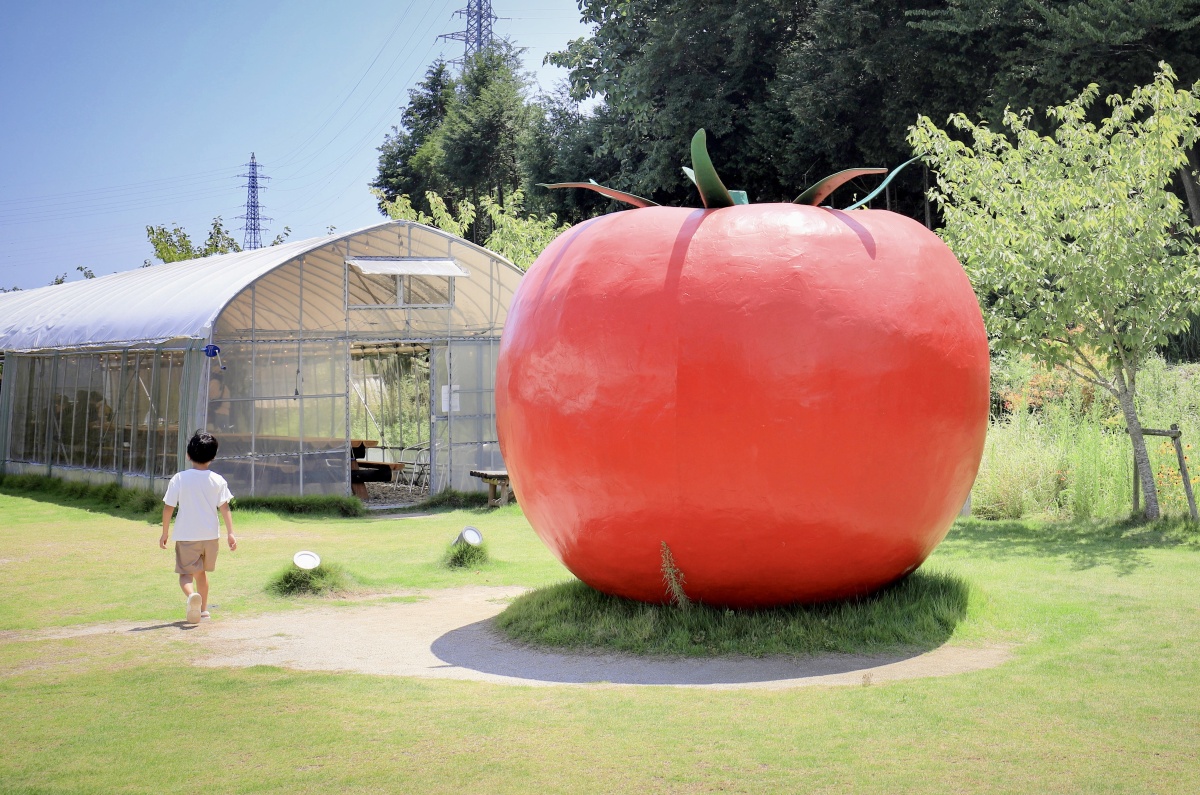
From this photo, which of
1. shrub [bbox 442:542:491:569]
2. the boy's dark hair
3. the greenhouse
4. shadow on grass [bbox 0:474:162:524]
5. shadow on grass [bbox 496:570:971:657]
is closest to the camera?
shadow on grass [bbox 496:570:971:657]

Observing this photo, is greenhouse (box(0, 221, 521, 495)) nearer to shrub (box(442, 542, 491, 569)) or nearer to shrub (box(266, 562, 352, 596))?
shrub (box(442, 542, 491, 569))

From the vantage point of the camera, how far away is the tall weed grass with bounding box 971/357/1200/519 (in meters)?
14.2

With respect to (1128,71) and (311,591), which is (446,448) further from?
(1128,71)

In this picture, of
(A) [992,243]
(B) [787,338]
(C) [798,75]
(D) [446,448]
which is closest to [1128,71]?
(C) [798,75]

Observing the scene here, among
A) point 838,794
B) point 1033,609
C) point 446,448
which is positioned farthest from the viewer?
point 446,448

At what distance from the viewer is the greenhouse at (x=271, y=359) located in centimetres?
1752

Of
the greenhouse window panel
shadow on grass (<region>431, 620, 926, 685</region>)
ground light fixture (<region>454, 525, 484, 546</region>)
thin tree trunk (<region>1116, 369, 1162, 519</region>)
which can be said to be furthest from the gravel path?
the greenhouse window panel

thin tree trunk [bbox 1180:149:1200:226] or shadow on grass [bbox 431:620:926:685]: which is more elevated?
thin tree trunk [bbox 1180:149:1200:226]

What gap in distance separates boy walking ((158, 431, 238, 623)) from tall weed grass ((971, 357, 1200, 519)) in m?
10.3

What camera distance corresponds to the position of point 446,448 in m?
19.5

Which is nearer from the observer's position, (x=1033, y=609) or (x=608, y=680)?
(x=608, y=680)

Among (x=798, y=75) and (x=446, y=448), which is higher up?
(x=798, y=75)

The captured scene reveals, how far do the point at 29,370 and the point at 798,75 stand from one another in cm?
1826

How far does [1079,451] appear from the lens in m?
14.9
